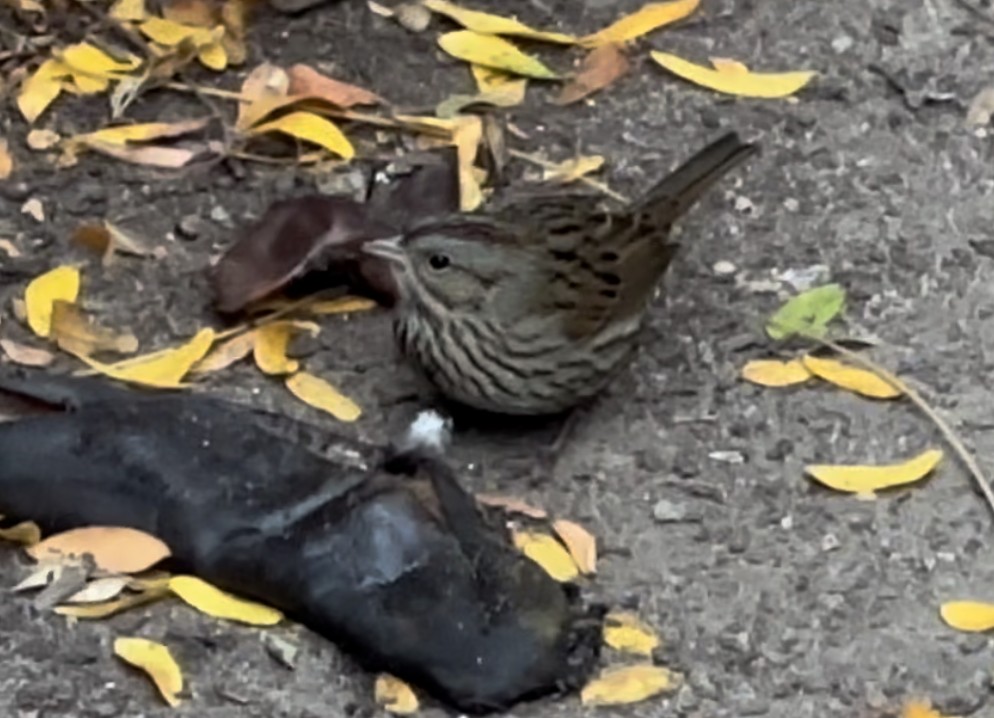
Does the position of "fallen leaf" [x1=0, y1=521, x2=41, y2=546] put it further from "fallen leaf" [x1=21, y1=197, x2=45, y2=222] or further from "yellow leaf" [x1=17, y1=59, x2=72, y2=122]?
"yellow leaf" [x1=17, y1=59, x2=72, y2=122]

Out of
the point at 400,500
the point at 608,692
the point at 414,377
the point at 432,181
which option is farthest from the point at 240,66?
the point at 608,692

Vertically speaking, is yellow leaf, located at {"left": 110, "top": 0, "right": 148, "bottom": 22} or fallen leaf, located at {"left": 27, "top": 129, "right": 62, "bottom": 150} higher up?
yellow leaf, located at {"left": 110, "top": 0, "right": 148, "bottom": 22}

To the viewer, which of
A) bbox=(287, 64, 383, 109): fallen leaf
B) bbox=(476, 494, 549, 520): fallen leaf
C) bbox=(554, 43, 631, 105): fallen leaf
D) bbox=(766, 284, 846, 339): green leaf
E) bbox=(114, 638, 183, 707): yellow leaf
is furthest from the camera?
bbox=(554, 43, 631, 105): fallen leaf

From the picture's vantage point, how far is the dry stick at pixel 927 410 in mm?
5246

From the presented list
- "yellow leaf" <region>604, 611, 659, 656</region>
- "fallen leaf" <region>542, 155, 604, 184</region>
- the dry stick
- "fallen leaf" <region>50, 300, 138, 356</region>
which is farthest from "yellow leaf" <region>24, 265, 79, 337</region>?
the dry stick

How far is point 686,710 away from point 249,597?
2.42 ft

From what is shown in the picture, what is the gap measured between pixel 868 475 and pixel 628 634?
2.05 ft

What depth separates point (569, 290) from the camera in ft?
17.7

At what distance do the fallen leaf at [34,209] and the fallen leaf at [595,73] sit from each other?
109cm

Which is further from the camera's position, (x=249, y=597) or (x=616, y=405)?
(x=616, y=405)

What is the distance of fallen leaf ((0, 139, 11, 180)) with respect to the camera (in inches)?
231

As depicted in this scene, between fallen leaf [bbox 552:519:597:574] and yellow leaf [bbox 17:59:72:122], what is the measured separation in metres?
1.57

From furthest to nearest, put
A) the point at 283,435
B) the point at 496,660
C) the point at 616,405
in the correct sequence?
the point at 616,405, the point at 283,435, the point at 496,660

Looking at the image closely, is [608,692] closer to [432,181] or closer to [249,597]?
[249,597]
